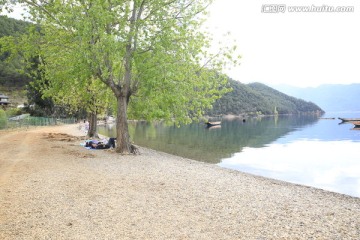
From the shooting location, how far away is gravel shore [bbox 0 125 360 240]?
26.7 ft

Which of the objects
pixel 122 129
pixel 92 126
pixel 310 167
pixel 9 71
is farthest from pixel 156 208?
pixel 9 71

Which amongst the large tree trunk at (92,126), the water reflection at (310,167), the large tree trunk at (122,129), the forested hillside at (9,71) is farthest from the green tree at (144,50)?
the forested hillside at (9,71)

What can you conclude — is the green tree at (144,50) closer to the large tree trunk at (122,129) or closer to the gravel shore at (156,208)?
the large tree trunk at (122,129)

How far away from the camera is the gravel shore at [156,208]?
813 centimetres

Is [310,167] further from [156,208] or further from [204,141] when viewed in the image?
[204,141]

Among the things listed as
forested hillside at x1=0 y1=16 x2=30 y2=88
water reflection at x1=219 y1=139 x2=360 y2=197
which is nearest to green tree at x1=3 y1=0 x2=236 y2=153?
water reflection at x1=219 y1=139 x2=360 y2=197

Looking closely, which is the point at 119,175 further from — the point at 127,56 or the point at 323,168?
the point at 323,168

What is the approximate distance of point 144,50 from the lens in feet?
73.4

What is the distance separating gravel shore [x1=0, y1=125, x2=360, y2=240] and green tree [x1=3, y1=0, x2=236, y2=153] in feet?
25.1

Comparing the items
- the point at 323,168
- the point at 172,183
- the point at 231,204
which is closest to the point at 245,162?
the point at 323,168

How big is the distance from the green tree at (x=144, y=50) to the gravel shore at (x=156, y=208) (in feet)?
25.1

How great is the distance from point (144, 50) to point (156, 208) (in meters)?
14.6

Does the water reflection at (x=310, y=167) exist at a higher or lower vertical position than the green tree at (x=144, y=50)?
lower

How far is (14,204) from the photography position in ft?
32.8
